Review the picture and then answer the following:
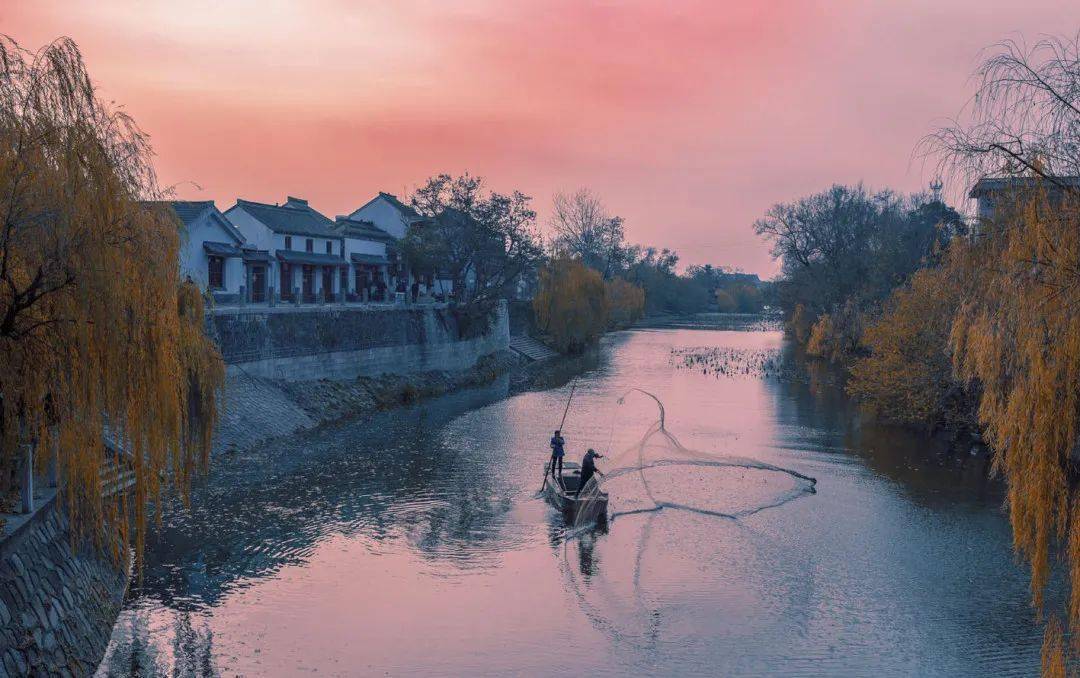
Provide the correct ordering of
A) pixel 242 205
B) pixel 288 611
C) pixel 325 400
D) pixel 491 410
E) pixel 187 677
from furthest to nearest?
pixel 242 205 < pixel 491 410 < pixel 325 400 < pixel 288 611 < pixel 187 677

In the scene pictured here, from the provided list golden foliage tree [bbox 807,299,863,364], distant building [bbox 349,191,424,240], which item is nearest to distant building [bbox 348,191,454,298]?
distant building [bbox 349,191,424,240]

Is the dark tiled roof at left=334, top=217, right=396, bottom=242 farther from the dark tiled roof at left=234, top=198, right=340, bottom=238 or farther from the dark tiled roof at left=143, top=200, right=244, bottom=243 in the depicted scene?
the dark tiled roof at left=143, top=200, right=244, bottom=243

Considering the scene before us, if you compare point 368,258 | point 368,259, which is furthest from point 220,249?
point 368,258

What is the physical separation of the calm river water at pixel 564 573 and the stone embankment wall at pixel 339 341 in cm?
579

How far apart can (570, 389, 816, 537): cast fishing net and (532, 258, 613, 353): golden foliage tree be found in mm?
39760

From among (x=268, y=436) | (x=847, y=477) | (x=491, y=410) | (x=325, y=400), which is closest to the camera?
(x=847, y=477)

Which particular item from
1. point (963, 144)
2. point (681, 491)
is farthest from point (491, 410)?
point (963, 144)

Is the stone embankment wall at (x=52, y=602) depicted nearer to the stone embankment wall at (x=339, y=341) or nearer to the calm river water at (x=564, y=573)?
the calm river water at (x=564, y=573)

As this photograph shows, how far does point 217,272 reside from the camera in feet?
141

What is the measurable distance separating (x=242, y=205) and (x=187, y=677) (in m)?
42.2

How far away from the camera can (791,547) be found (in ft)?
61.6

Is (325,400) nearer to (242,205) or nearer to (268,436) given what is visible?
(268,436)

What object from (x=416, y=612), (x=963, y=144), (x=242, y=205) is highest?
(x=242, y=205)

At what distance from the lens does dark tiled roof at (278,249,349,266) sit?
165ft
